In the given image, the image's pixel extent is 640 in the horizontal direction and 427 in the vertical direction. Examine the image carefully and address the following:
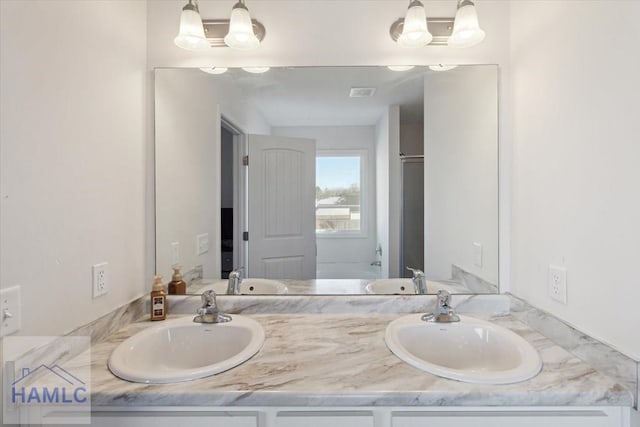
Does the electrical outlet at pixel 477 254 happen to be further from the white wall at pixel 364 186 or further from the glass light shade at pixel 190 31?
the glass light shade at pixel 190 31

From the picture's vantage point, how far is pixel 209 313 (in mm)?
1228

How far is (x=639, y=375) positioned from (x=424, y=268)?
74 cm

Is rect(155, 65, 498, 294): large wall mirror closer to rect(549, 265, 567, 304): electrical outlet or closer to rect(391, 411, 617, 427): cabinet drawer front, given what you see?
rect(549, 265, 567, 304): electrical outlet

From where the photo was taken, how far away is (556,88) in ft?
3.58

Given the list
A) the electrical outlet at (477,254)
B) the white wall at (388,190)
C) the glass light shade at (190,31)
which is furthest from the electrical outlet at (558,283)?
the glass light shade at (190,31)

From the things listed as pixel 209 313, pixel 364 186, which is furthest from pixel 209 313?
pixel 364 186

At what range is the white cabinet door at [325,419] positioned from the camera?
2.71ft

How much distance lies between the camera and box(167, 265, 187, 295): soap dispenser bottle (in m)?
1.39

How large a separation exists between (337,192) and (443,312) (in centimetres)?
68

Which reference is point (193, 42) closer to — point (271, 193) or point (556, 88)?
point (271, 193)

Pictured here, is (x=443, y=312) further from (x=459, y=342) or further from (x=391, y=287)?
(x=391, y=287)

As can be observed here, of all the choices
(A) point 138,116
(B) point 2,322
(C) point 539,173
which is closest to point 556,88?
(C) point 539,173

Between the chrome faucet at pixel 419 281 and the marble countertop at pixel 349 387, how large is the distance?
0.47m
